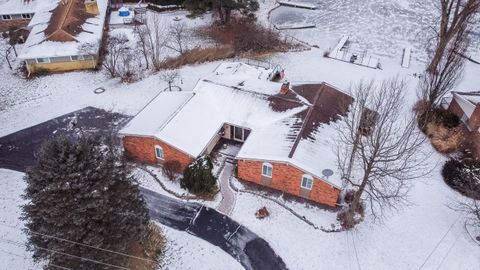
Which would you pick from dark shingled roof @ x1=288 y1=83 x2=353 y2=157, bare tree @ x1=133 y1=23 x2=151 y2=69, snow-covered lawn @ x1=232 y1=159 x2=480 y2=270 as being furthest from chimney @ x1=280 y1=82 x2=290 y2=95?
bare tree @ x1=133 y1=23 x2=151 y2=69

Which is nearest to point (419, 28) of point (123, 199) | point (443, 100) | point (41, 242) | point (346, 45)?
point (346, 45)

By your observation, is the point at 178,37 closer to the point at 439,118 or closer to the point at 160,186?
the point at 160,186

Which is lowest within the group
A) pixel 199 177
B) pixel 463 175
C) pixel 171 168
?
pixel 171 168

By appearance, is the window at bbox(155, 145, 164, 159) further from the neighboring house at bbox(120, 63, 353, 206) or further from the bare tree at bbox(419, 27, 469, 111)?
the bare tree at bbox(419, 27, 469, 111)

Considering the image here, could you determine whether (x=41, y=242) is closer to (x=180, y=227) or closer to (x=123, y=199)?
(x=123, y=199)

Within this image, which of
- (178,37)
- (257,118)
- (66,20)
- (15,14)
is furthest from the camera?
(15,14)

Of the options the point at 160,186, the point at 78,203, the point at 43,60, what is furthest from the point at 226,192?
the point at 43,60

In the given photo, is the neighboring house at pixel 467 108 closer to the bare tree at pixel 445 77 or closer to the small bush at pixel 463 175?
the bare tree at pixel 445 77

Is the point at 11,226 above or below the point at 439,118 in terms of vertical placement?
below
